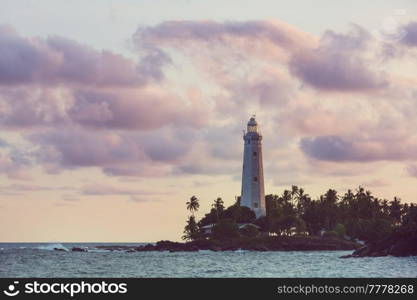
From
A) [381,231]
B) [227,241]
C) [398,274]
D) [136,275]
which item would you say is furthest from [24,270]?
[381,231]

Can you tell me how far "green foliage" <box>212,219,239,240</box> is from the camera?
152 metres

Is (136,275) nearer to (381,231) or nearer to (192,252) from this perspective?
(192,252)

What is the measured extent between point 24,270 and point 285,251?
56.7 metres

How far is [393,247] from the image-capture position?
370ft

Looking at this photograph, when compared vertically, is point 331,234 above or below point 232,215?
below

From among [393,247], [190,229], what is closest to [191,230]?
[190,229]

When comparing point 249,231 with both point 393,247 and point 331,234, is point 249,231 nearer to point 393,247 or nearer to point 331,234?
point 331,234

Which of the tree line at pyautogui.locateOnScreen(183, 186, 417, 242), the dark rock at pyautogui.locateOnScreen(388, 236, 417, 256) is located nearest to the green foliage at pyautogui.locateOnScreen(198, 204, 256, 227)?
the tree line at pyautogui.locateOnScreen(183, 186, 417, 242)

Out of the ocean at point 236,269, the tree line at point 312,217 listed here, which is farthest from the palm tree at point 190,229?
the ocean at point 236,269

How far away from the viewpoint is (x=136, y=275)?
8806cm

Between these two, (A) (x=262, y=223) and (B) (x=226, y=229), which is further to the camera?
(A) (x=262, y=223)

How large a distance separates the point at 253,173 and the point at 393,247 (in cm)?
4477

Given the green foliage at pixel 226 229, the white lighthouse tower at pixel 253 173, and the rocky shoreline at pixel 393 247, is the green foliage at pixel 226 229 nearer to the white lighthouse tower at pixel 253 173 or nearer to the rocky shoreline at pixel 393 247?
the white lighthouse tower at pixel 253 173

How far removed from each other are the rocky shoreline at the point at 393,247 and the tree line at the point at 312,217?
26.3m
